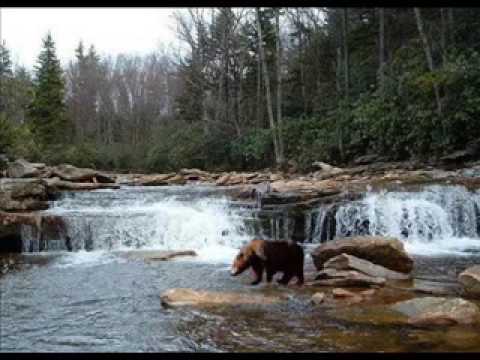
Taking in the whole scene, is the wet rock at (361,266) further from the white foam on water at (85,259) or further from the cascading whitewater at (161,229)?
the white foam on water at (85,259)

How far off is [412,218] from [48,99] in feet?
75.0

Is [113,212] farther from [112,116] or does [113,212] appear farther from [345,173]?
[112,116]

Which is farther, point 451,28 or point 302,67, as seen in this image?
point 302,67

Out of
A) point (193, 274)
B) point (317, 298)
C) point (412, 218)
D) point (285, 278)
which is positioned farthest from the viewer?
point (412, 218)

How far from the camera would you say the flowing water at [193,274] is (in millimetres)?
3678

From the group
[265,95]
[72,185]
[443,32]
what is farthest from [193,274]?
[265,95]

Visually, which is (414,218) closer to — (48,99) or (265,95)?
(265,95)

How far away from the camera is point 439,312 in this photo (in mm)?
4301

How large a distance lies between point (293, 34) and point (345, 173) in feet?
32.6

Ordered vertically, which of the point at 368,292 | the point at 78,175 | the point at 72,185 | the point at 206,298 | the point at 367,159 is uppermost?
the point at 367,159

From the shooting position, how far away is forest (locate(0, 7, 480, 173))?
16.0 metres

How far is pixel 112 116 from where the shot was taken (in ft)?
109

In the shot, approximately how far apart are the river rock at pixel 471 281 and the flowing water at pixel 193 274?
0.81 metres

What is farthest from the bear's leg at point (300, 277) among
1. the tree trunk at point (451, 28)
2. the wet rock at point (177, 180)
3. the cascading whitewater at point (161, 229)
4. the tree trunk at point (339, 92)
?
the tree trunk at point (339, 92)
